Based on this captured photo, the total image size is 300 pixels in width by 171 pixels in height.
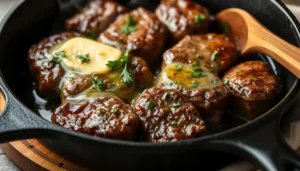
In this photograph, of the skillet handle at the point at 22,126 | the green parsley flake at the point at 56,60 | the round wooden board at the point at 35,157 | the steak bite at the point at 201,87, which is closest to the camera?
the skillet handle at the point at 22,126

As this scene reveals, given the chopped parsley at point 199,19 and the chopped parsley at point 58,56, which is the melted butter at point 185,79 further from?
the chopped parsley at point 58,56

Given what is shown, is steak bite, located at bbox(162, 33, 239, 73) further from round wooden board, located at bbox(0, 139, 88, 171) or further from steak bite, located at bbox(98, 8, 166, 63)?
round wooden board, located at bbox(0, 139, 88, 171)

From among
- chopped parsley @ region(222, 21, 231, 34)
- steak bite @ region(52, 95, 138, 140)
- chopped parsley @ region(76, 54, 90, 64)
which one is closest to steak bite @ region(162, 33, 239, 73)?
chopped parsley @ region(222, 21, 231, 34)

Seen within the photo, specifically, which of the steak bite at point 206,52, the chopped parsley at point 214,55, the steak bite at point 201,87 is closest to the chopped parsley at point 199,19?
the steak bite at point 206,52

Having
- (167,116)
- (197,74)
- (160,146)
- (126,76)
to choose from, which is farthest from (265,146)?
(126,76)

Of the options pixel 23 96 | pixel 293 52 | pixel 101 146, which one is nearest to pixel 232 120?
pixel 293 52

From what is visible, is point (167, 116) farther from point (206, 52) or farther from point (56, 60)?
point (56, 60)
